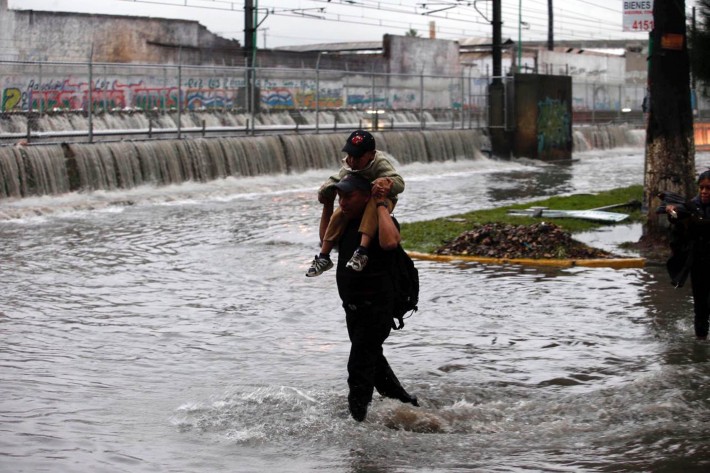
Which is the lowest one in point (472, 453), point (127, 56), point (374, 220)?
point (472, 453)

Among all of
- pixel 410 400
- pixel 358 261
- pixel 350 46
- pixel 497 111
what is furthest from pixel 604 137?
pixel 358 261

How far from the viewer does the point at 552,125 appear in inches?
1730

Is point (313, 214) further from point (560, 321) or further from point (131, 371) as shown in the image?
point (131, 371)

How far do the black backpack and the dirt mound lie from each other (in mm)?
7354

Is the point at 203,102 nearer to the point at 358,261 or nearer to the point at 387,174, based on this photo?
the point at 387,174

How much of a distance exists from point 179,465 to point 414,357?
10.7 feet

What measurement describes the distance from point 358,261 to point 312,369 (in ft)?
7.25

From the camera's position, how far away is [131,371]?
9250mm

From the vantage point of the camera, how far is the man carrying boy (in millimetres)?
7387

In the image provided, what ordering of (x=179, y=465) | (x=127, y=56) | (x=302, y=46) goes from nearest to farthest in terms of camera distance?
(x=179, y=465)
(x=127, y=56)
(x=302, y=46)

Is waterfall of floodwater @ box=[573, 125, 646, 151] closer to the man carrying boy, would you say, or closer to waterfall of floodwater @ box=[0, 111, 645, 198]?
waterfall of floodwater @ box=[0, 111, 645, 198]

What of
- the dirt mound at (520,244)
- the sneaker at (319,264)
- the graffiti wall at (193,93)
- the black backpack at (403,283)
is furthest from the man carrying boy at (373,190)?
the graffiti wall at (193,93)

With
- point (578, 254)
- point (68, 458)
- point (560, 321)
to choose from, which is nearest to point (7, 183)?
point (578, 254)

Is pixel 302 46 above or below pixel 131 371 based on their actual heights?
above
